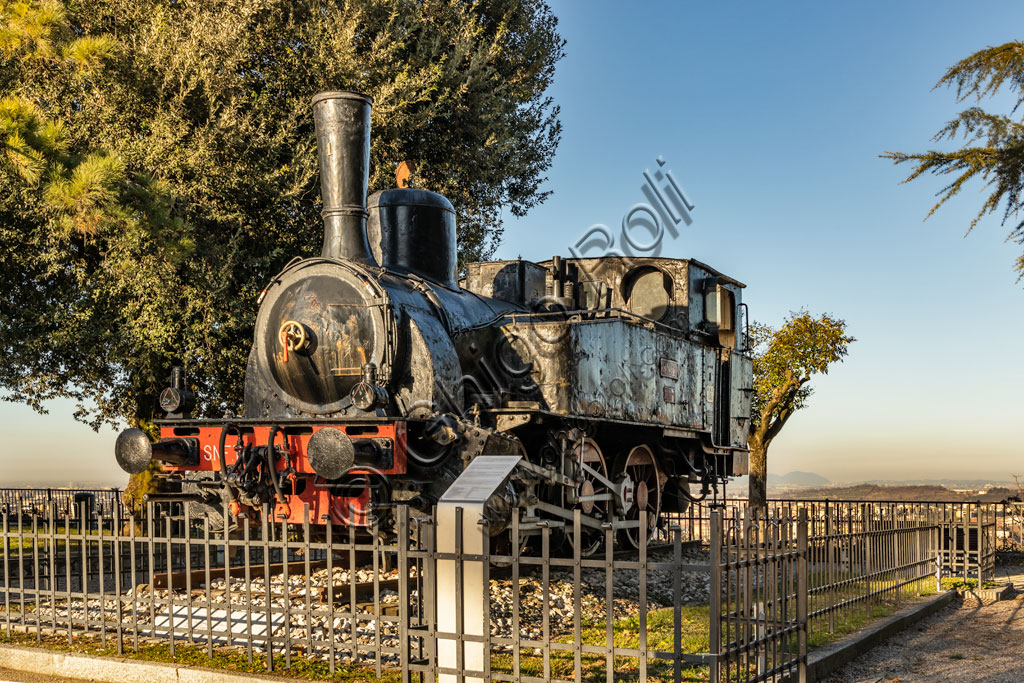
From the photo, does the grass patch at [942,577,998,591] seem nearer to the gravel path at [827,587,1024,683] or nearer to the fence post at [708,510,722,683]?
the gravel path at [827,587,1024,683]

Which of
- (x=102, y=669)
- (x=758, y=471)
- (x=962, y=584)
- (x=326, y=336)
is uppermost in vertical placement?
A: (x=326, y=336)

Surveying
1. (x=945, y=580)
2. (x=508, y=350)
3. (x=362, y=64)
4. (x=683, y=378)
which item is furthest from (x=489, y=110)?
(x=945, y=580)

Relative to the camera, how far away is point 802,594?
5.84 meters

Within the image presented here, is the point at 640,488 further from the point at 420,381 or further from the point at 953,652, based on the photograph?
the point at 953,652

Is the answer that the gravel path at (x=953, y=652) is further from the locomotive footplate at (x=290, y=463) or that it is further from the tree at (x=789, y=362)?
the tree at (x=789, y=362)

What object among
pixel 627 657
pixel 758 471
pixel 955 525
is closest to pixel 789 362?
pixel 758 471

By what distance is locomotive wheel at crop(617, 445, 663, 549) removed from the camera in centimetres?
1095

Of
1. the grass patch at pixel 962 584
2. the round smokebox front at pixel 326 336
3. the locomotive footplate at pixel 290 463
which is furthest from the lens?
the grass patch at pixel 962 584

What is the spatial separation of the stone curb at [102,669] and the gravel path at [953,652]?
3.87 m

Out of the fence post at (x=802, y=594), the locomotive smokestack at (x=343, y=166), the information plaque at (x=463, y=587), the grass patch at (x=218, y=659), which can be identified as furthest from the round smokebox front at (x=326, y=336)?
the fence post at (x=802, y=594)

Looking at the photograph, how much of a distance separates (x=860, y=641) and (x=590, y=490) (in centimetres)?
337

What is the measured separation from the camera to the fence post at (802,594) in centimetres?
583

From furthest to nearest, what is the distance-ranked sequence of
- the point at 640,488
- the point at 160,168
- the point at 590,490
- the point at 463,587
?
the point at 160,168
the point at 640,488
the point at 590,490
the point at 463,587

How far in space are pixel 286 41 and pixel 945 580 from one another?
40.1ft
